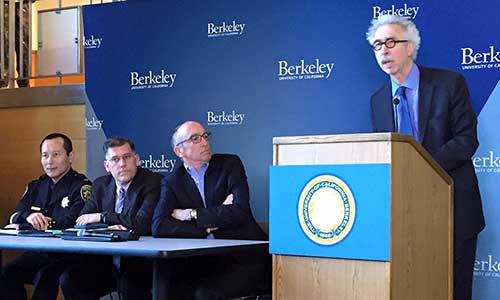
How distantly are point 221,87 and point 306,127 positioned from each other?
2.40ft

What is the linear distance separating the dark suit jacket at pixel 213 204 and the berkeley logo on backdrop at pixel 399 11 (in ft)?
4.04

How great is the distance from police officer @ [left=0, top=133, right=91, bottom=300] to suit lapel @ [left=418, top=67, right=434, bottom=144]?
2148 mm

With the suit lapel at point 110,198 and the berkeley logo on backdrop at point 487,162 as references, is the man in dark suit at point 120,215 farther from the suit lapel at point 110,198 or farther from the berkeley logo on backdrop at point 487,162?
the berkeley logo on backdrop at point 487,162

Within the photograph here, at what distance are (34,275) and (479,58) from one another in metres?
2.87

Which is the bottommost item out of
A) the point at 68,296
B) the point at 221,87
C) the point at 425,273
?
the point at 68,296

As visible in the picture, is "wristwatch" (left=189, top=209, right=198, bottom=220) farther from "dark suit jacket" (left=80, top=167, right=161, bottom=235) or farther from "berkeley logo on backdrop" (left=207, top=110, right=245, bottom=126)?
"berkeley logo on backdrop" (left=207, top=110, right=245, bottom=126)

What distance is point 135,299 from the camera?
4.68 meters

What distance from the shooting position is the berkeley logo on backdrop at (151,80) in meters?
6.15

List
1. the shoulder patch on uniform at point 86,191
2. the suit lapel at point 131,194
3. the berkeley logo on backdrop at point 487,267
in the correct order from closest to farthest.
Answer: the berkeley logo on backdrop at point 487,267, the suit lapel at point 131,194, the shoulder patch on uniform at point 86,191

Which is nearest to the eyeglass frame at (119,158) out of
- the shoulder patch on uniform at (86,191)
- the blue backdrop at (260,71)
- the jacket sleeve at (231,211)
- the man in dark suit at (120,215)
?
the man in dark suit at (120,215)

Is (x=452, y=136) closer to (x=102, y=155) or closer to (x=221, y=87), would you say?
(x=221, y=87)

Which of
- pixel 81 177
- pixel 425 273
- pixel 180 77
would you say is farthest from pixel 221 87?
pixel 425 273

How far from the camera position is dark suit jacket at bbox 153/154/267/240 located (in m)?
4.68

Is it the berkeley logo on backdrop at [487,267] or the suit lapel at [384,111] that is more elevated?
the suit lapel at [384,111]
